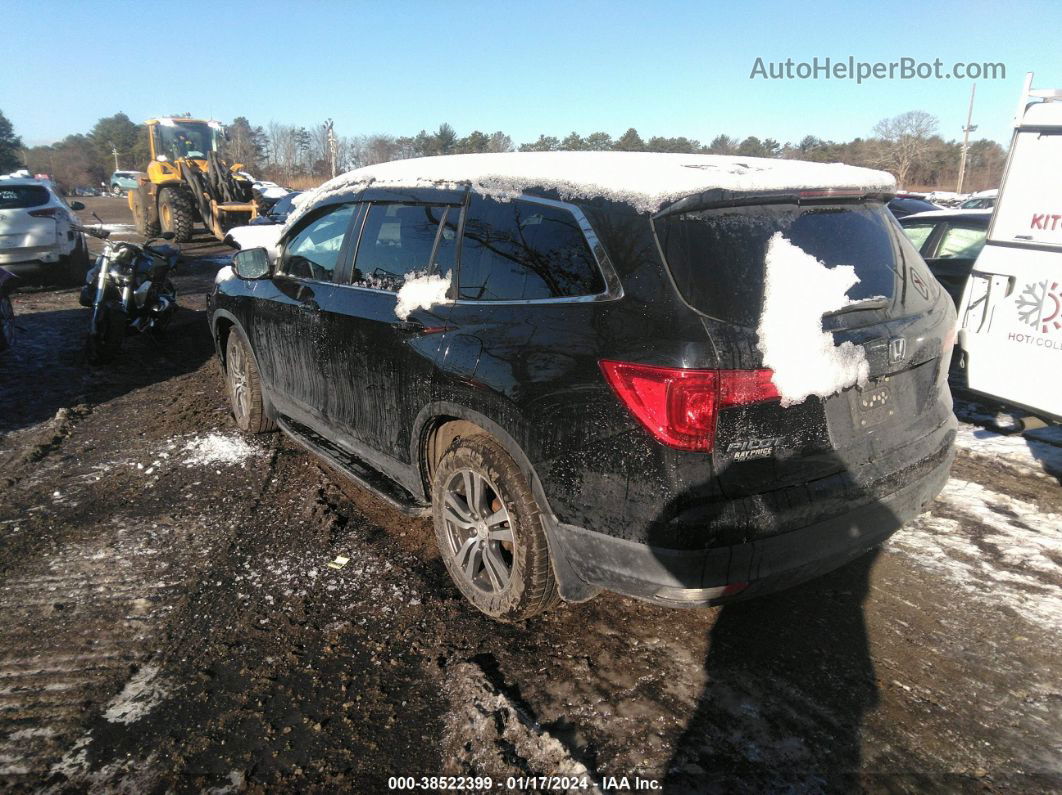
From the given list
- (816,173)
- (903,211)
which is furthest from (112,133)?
(816,173)

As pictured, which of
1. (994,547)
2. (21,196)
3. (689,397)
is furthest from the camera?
(21,196)

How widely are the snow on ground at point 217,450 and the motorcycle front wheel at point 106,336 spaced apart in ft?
8.30

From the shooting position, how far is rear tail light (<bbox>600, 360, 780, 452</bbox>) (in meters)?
2.15

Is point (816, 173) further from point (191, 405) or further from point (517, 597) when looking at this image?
point (191, 405)

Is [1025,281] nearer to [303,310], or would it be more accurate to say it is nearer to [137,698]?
[303,310]

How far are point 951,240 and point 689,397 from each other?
6157mm

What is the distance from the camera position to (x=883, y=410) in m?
2.58

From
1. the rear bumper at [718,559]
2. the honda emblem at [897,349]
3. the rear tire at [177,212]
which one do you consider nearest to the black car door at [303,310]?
the rear bumper at [718,559]

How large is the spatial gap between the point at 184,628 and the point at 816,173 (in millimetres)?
3149

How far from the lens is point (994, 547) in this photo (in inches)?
142

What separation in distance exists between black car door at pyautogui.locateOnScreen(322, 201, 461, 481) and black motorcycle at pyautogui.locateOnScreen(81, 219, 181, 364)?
14.1 feet

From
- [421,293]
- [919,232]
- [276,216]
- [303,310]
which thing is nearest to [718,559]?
[421,293]

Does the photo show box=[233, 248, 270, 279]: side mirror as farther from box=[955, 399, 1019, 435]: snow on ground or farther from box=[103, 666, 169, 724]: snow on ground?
box=[955, 399, 1019, 435]: snow on ground

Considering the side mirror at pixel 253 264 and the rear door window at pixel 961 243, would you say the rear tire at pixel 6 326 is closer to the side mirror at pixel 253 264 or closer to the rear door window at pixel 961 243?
the side mirror at pixel 253 264
